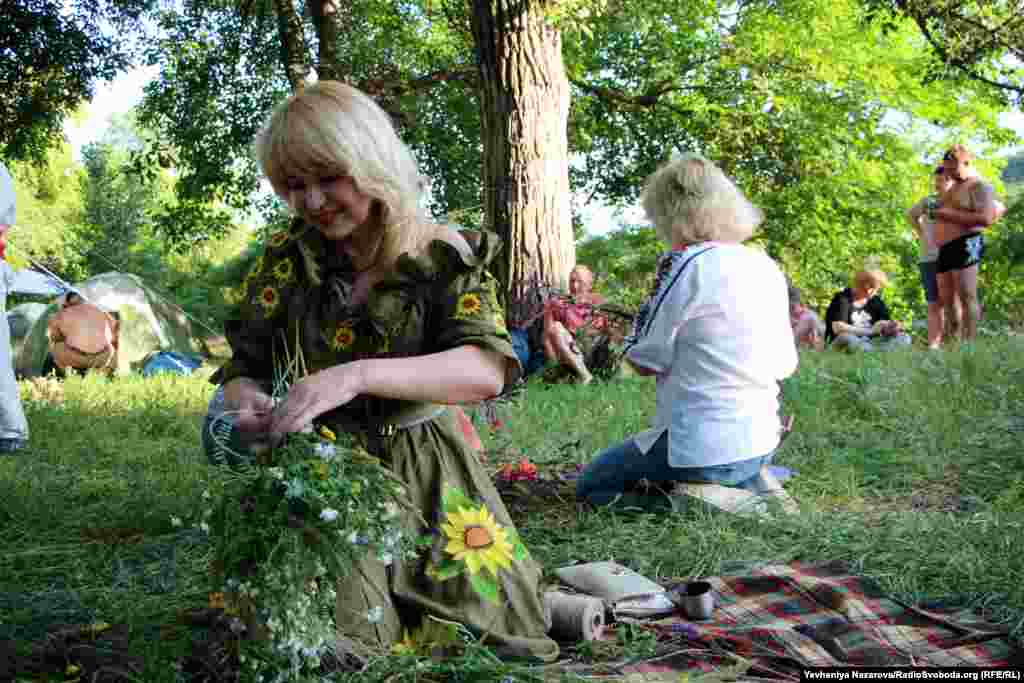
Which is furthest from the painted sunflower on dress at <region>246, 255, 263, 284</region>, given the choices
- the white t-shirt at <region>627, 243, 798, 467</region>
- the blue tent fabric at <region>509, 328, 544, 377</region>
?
the blue tent fabric at <region>509, 328, 544, 377</region>

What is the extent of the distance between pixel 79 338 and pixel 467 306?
9363 mm

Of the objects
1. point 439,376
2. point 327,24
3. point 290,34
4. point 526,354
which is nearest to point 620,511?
point 439,376

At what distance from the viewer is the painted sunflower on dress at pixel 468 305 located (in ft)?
7.79

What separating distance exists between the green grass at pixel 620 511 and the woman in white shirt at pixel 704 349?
0.22 m

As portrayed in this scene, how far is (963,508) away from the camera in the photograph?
422 cm

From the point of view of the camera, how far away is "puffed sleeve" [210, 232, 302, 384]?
2541mm

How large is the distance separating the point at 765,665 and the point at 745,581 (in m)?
0.57

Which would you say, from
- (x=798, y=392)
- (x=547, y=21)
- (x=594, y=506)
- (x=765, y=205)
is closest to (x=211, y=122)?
(x=547, y=21)

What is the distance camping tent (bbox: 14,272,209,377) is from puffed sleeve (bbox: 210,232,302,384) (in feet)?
33.4

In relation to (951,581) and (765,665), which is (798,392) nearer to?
(951,581)

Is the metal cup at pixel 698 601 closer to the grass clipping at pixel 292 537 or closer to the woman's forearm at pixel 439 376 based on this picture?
the woman's forearm at pixel 439 376

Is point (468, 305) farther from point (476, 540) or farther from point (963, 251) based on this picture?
point (963, 251)

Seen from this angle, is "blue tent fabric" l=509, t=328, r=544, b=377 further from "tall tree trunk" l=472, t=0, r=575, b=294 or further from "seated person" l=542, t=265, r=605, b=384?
"tall tree trunk" l=472, t=0, r=575, b=294

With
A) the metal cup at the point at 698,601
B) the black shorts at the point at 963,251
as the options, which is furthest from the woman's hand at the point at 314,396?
the black shorts at the point at 963,251
